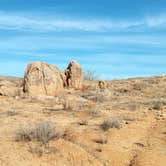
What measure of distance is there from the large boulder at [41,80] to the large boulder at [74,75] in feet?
5.03

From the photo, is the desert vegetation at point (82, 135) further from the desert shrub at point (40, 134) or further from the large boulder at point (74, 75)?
the large boulder at point (74, 75)

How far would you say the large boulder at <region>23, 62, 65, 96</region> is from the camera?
26.7 meters

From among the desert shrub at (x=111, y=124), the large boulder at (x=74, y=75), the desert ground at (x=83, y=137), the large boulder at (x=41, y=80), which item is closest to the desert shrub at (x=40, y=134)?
the desert ground at (x=83, y=137)

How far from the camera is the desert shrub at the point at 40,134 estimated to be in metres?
12.1

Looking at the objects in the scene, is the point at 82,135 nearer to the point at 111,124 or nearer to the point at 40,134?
the point at 111,124

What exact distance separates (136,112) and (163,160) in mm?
6897

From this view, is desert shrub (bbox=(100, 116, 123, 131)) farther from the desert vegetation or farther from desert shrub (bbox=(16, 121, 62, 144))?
desert shrub (bbox=(16, 121, 62, 144))

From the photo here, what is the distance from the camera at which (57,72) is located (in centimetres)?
2916

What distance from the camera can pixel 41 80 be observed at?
27.0 metres

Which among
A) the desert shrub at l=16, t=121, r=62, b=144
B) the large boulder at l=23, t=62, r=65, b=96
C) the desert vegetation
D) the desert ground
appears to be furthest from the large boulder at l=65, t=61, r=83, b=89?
the desert shrub at l=16, t=121, r=62, b=144

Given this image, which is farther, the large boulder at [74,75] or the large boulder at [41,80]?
the large boulder at [74,75]

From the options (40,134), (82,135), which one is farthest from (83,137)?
(40,134)

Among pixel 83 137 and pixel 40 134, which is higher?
pixel 40 134

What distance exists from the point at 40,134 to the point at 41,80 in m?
15.0
